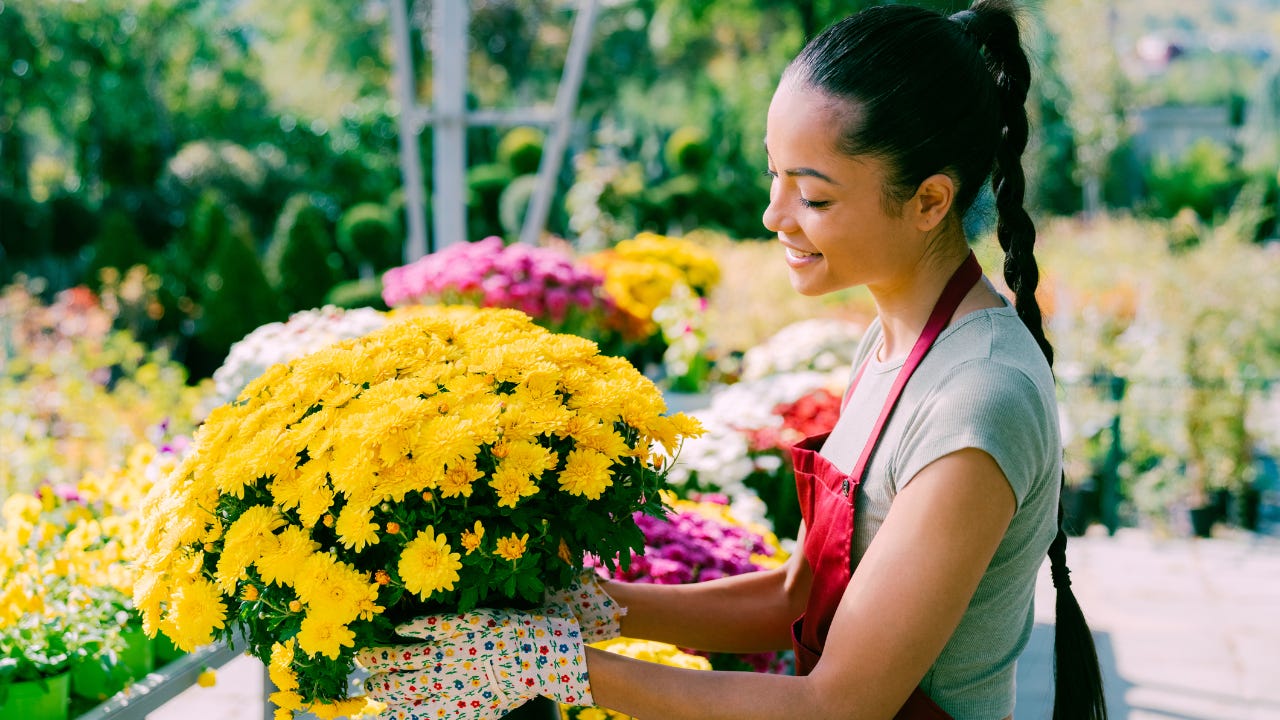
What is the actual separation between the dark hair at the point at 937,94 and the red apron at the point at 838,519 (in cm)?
12

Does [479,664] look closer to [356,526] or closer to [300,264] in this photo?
[356,526]

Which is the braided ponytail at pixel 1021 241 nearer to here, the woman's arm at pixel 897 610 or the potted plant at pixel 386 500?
the woman's arm at pixel 897 610

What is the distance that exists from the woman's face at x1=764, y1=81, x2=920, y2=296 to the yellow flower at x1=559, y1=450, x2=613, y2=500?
0.29 meters

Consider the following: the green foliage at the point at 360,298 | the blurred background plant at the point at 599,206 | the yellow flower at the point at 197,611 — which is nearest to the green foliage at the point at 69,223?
the blurred background plant at the point at 599,206

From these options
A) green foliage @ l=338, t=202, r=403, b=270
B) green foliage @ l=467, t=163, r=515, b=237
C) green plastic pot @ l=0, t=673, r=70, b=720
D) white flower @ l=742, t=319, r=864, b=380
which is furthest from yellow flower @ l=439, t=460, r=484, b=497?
green foliage @ l=467, t=163, r=515, b=237

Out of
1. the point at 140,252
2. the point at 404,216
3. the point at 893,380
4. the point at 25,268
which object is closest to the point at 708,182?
the point at 404,216

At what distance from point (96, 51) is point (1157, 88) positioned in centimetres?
2550

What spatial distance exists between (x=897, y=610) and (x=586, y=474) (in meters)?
0.31

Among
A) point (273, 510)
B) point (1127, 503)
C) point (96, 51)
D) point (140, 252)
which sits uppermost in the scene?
point (96, 51)

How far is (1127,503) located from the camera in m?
5.43

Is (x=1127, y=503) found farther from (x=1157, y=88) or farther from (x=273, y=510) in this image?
(x=1157, y=88)

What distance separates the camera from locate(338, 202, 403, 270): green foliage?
432 inches

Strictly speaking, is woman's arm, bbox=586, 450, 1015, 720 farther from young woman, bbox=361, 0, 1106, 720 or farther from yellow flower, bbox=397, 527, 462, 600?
yellow flower, bbox=397, 527, 462, 600

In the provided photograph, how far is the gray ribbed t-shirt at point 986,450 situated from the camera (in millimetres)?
945
